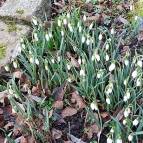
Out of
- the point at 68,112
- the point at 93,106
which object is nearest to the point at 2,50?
the point at 68,112

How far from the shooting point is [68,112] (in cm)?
332

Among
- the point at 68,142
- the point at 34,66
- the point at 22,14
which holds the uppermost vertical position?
the point at 22,14

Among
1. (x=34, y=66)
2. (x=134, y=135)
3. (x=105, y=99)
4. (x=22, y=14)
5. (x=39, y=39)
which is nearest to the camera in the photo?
(x=134, y=135)

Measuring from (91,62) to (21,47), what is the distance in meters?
0.71

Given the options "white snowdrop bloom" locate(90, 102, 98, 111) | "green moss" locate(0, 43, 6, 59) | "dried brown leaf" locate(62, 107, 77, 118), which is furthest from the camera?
"green moss" locate(0, 43, 6, 59)

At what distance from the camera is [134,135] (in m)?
2.92

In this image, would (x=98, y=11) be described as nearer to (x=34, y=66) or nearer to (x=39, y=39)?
(x=39, y=39)

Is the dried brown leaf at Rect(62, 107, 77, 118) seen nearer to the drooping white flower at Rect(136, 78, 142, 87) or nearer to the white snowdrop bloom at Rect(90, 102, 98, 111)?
the white snowdrop bloom at Rect(90, 102, 98, 111)

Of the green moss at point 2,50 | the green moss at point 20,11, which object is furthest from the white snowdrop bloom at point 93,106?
the green moss at point 20,11

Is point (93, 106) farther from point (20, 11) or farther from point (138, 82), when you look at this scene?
point (20, 11)

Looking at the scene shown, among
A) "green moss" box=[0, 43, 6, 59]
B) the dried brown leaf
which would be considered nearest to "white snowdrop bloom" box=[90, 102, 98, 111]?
the dried brown leaf

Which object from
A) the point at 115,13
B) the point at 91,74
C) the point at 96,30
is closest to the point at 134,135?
the point at 91,74

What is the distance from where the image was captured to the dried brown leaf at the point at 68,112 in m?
3.31

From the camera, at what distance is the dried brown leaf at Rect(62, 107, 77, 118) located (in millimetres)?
3307
